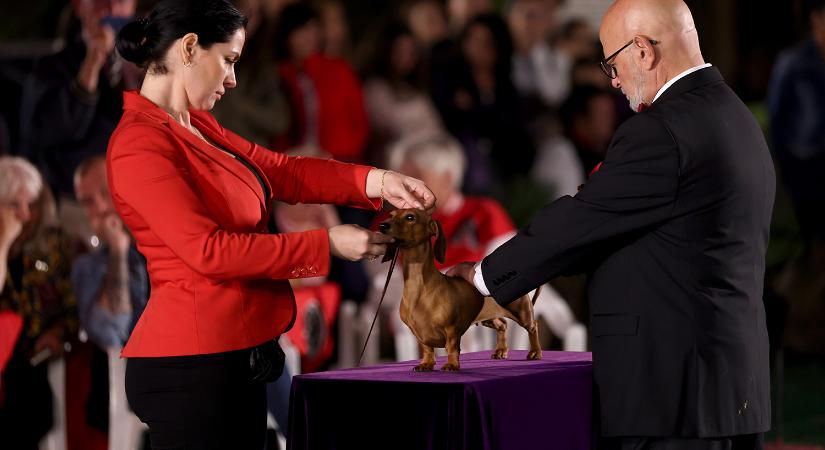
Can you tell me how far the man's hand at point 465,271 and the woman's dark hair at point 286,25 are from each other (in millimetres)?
3428

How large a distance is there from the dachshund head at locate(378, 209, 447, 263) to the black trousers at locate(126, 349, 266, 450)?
0.46 meters

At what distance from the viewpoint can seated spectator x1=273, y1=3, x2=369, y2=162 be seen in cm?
638

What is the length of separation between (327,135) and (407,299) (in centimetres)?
351

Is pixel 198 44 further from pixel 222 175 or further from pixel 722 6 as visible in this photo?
pixel 722 6

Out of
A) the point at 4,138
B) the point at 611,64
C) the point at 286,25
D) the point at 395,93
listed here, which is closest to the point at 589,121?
the point at 395,93

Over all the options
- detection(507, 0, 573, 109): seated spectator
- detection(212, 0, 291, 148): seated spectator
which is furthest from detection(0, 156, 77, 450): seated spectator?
detection(507, 0, 573, 109): seated spectator

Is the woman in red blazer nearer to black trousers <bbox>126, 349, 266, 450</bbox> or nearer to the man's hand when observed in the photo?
black trousers <bbox>126, 349, 266, 450</bbox>

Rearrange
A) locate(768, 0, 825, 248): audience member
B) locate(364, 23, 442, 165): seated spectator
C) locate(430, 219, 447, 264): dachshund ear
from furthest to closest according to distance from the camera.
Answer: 1. locate(768, 0, 825, 248): audience member
2. locate(364, 23, 442, 165): seated spectator
3. locate(430, 219, 447, 264): dachshund ear

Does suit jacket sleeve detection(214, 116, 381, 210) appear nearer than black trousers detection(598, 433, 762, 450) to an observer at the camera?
No

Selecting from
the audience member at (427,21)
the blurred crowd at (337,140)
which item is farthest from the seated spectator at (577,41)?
the audience member at (427,21)

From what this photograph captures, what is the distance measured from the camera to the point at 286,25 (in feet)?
20.9

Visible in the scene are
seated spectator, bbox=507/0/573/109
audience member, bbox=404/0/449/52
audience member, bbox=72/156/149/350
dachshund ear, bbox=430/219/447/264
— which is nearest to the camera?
dachshund ear, bbox=430/219/447/264

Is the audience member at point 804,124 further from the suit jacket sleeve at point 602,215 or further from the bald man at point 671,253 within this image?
the suit jacket sleeve at point 602,215

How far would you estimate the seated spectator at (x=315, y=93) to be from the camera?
638 centimetres
